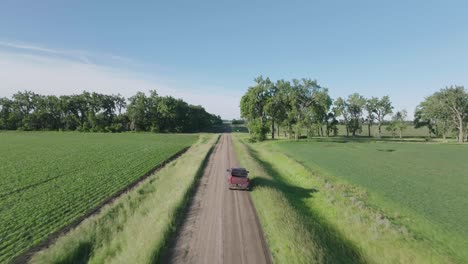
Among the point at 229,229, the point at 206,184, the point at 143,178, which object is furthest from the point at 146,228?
the point at 143,178

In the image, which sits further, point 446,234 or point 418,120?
point 418,120

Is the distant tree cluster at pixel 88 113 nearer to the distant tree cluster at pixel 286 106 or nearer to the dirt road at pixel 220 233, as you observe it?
the distant tree cluster at pixel 286 106

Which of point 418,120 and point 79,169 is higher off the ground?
Answer: point 418,120

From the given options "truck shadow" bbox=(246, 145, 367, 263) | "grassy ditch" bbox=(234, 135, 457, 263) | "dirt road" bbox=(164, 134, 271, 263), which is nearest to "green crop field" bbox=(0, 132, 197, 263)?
→ "dirt road" bbox=(164, 134, 271, 263)

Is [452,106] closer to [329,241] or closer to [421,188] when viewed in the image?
[421,188]

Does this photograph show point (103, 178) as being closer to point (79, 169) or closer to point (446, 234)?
point (79, 169)

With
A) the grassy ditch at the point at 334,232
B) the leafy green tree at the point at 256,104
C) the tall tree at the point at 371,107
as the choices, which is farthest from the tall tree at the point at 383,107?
the grassy ditch at the point at 334,232
